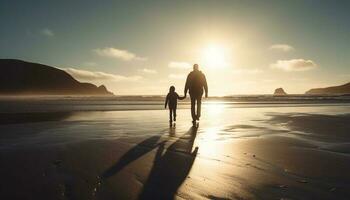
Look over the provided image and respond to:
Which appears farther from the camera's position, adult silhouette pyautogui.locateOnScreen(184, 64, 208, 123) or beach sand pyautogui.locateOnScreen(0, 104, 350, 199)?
adult silhouette pyautogui.locateOnScreen(184, 64, 208, 123)

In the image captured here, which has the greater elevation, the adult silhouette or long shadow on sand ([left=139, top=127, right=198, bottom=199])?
the adult silhouette

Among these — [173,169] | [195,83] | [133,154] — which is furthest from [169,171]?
[195,83]

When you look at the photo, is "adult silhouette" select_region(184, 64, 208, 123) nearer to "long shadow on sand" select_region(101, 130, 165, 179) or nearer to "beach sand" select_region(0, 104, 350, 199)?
"long shadow on sand" select_region(101, 130, 165, 179)

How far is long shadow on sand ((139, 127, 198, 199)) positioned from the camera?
369 cm

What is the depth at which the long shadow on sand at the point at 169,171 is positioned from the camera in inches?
145

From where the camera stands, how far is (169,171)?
477 centimetres

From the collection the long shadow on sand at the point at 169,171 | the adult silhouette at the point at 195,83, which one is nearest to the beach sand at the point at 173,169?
the long shadow on sand at the point at 169,171

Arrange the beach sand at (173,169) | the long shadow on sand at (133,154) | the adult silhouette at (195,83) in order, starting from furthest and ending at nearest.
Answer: the adult silhouette at (195,83) → the long shadow on sand at (133,154) → the beach sand at (173,169)

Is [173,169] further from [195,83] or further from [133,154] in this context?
[195,83]

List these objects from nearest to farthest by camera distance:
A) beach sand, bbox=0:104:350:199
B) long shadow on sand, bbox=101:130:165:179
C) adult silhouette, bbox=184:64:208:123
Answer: beach sand, bbox=0:104:350:199 → long shadow on sand, bbox=101:130:165:179 → adult silhouette, bbox=184:64:208:123

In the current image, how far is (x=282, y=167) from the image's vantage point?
5121 millimetres

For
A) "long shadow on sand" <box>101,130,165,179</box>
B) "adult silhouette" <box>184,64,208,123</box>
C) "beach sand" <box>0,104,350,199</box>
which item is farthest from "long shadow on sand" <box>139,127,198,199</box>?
"adult silhouette" <box>184,64,208,123</box>

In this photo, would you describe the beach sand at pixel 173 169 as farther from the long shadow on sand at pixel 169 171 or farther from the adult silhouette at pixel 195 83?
the adult silhouette at pixel 195 83

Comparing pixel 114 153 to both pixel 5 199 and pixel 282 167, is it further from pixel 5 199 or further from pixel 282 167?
pixel 282 167
